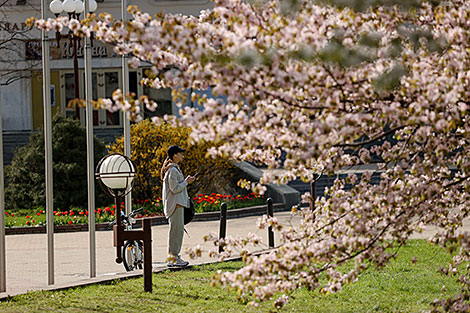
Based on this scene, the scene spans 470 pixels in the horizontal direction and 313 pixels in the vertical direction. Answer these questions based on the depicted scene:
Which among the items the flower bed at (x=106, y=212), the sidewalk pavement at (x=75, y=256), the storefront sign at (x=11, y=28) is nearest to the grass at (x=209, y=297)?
the sidewalk pavement at (x=75, y=256)

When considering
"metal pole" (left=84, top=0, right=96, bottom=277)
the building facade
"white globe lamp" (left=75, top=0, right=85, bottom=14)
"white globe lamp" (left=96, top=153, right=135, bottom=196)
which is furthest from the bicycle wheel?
the building facade

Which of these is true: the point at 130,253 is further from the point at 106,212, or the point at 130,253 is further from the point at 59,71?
the point at 59,71

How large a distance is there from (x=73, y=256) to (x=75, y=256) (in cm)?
3

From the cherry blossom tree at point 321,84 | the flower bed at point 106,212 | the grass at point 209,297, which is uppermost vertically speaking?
the cherry blossom tree at point 321,84

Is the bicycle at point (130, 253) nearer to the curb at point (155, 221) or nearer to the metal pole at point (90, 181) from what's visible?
the metal pole at point (90, 181)

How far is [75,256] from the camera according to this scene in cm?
1494

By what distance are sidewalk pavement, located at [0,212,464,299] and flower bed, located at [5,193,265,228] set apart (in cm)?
89

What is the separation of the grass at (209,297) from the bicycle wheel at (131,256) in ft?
2.40

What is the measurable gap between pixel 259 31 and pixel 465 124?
1.86m

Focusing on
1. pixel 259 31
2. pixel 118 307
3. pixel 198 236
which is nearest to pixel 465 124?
pixel 259 31

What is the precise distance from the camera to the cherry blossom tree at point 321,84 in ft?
14.8

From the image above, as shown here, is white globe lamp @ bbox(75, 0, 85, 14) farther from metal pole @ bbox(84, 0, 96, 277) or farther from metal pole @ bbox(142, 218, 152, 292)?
metal pole @ bbox(142, 218, 152, 292)

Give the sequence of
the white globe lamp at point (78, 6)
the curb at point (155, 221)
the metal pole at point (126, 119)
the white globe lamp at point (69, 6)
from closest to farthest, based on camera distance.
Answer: the metal pole at point (126, 119) → the curb at point (155, 221) → the white globe lamp at point (69, 6) → the white globe lamp at point (78, 6)

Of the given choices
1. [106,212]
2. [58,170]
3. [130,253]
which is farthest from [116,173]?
[58,170]
